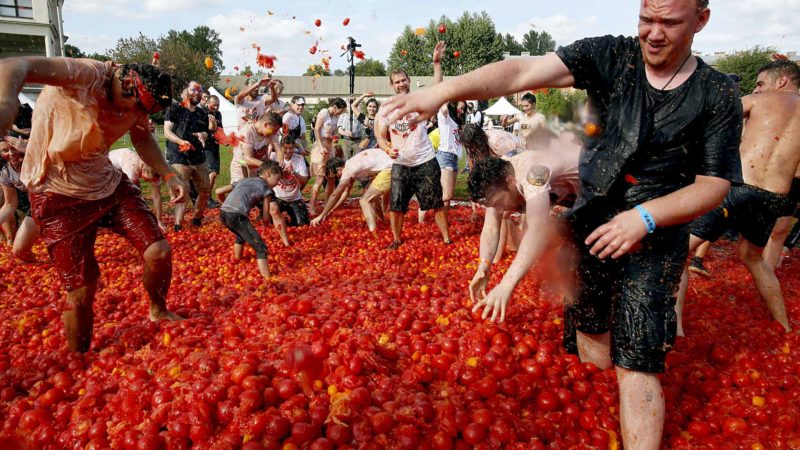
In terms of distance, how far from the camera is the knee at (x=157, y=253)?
150 inches

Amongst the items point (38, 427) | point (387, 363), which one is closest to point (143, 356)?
point (38, 427)

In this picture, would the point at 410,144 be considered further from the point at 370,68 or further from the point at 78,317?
the point at 370,68

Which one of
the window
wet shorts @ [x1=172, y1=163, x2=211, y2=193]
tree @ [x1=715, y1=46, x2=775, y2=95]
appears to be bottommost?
wet shorts @ [x1=172, y1=163, x2=211, y2=193]

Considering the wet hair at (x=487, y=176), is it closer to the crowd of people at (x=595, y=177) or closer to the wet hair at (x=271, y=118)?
the crowd of people at (x=595, y=177)

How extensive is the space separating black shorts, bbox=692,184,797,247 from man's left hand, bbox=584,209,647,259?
96.5 inches

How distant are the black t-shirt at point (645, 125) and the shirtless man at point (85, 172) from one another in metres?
2.87

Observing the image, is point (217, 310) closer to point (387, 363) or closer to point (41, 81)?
point (387, 363)

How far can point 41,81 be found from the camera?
9.27 feet

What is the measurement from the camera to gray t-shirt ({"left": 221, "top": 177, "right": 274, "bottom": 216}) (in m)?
6.20

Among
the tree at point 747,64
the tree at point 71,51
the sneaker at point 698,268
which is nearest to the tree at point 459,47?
the tree at point 747,64

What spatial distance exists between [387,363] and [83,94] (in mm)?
2675

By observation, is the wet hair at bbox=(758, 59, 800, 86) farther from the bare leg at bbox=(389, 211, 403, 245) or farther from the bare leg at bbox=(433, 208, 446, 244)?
the bare leg at bbox=(389, 211, 403, 245)

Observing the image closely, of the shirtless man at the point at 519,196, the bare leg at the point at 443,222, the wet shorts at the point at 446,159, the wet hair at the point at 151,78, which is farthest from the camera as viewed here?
the wet shorts at the point at 446,159

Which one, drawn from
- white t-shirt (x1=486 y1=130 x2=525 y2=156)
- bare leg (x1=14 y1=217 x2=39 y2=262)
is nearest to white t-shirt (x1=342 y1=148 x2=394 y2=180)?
white t-shirt (x1=486 y1=130 x2=525 y2=156)
